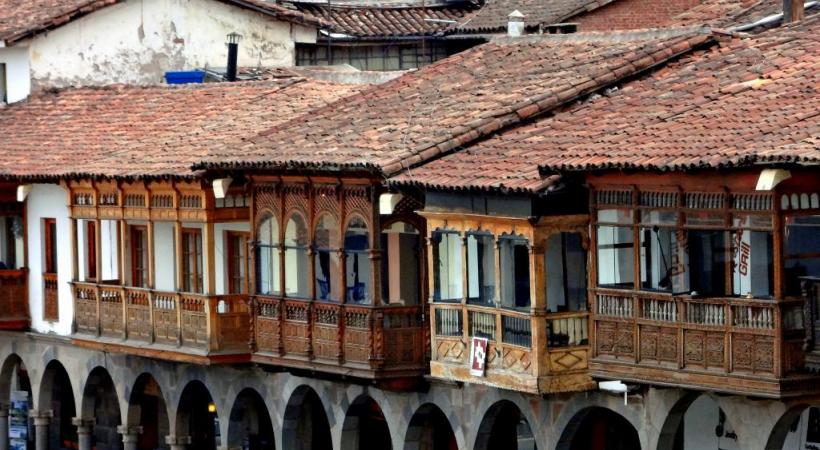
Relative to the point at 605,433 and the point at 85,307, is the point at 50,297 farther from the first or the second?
the point at 605,433

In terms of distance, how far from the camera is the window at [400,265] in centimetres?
3991

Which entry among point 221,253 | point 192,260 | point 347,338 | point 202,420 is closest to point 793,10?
point 347,338

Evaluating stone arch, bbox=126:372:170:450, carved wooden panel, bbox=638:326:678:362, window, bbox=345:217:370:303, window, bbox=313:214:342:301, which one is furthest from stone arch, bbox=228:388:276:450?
carved wooden panel, bbox=638:326:678:362

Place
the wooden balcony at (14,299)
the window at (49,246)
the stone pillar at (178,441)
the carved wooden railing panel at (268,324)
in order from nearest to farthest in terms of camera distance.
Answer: the carved wooden railing panel at (268,324)
the stone pillar at (178,441)
the window at (49,246)
the wooden balcony at (14,299)

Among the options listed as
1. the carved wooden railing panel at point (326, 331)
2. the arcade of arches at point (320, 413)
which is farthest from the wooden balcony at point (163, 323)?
the carved wooden railing panel at point (326, 331)

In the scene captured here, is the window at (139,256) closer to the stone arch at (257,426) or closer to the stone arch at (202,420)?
the stone arch at (202,420)

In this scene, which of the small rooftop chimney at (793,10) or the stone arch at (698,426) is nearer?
the stone arch at (698,426)

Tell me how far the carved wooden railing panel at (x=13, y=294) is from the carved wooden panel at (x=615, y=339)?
18.1m

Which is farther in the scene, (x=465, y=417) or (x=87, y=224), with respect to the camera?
(x=87, y=224)

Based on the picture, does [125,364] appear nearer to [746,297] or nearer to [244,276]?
[244,276]

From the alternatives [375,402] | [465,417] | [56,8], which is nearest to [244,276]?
[375,402]

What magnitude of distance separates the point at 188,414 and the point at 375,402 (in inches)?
225

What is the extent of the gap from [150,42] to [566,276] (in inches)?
775

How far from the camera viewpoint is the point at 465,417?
39875 mm
